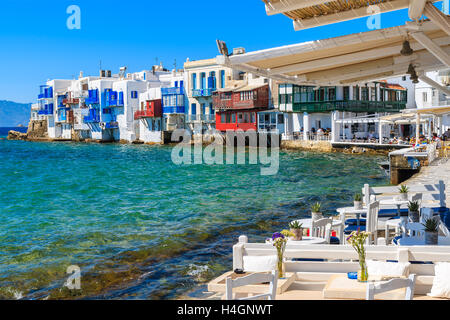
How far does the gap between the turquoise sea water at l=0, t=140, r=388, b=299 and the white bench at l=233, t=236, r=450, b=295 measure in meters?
3.48

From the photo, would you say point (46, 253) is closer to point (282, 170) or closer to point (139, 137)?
point (282, 170)

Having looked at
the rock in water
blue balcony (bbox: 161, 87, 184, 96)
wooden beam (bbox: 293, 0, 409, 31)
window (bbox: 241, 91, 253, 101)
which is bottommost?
wooden beam (bbox: 293, 0, 409, 31)

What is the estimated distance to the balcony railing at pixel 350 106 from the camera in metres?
49.0

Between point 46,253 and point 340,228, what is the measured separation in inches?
307

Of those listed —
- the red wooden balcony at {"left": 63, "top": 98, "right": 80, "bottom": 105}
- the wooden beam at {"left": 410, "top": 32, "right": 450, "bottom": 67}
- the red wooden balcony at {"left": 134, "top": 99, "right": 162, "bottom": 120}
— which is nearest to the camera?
the wooden beam at {"left": 410, "top": 32, "right": 450, "bottom": 67}

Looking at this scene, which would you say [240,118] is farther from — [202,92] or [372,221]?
[372,221]

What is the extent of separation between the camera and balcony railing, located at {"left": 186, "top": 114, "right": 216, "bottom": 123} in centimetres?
6494

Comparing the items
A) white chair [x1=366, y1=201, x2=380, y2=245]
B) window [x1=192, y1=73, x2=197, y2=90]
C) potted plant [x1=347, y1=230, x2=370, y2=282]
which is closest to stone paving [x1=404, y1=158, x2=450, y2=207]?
white chair [x1=366, y1=201, x2=380, y2=245]

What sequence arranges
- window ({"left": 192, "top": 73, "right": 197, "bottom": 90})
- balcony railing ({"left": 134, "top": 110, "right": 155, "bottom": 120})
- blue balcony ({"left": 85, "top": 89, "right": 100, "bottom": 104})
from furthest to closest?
blue balcony ({"left": 85, "top": 89, "right": 100, "bottom": 104}), balcony railing ({"left": 134, "top": 110, "right": 155, "bottom": 120}), window ({"left": 192, "top": 73, "right": 197, "bottom": 90})

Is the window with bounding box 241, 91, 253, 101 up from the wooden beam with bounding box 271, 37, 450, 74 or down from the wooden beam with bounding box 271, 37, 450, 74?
up

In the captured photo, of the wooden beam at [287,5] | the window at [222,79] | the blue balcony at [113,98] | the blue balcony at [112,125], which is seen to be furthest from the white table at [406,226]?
the blue balcony at [112,125]

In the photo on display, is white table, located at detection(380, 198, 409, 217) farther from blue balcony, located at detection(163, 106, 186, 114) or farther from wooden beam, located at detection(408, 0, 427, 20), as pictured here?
blue balcony, located at detection(163, 106, 186, 114)

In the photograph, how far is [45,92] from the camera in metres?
97.1
